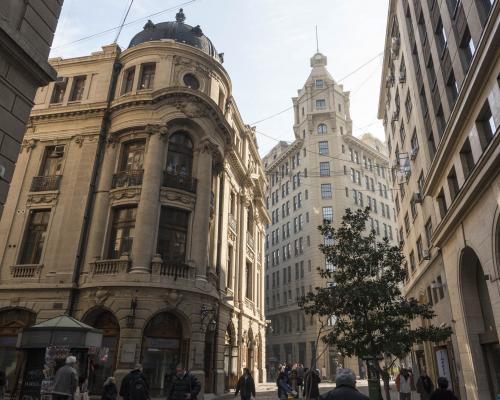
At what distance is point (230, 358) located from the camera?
89.7 ft

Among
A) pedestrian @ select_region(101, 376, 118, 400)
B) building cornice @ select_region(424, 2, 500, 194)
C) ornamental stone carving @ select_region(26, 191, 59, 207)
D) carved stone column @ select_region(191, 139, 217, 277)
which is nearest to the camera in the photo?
building cornice @ select_region(424, 2, 500, 194)

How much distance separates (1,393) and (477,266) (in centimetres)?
1859

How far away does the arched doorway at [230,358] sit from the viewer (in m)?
26.5

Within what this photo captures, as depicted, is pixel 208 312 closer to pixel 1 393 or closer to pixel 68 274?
pixel 68 274

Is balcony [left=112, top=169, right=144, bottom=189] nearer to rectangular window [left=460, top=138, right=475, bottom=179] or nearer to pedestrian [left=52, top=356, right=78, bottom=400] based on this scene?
pedestrian [left=52, top=356, right=78, bottom=400]

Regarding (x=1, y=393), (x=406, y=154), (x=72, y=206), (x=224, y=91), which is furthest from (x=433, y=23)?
(x=1, y=393)

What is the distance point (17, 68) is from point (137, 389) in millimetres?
8398

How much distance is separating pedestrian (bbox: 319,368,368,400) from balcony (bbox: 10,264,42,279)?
68.0 feet

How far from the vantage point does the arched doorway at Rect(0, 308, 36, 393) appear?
65.7 ft

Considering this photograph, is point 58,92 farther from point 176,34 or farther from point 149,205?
point 149,205

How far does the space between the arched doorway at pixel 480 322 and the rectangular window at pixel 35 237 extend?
69.4 ft

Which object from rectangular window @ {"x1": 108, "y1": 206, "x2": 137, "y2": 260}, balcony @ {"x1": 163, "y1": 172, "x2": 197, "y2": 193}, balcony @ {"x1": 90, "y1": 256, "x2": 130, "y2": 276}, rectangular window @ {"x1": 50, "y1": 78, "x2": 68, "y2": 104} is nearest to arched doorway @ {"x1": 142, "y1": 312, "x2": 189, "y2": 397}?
balcony @ {"x1": 90, "y1": 256, "x2": 130, "y2": 276}

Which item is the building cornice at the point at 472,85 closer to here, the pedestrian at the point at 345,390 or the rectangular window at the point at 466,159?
the rectangular window at the point at 466,159

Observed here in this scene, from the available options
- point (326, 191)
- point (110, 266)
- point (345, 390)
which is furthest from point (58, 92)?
point (326, 191)
